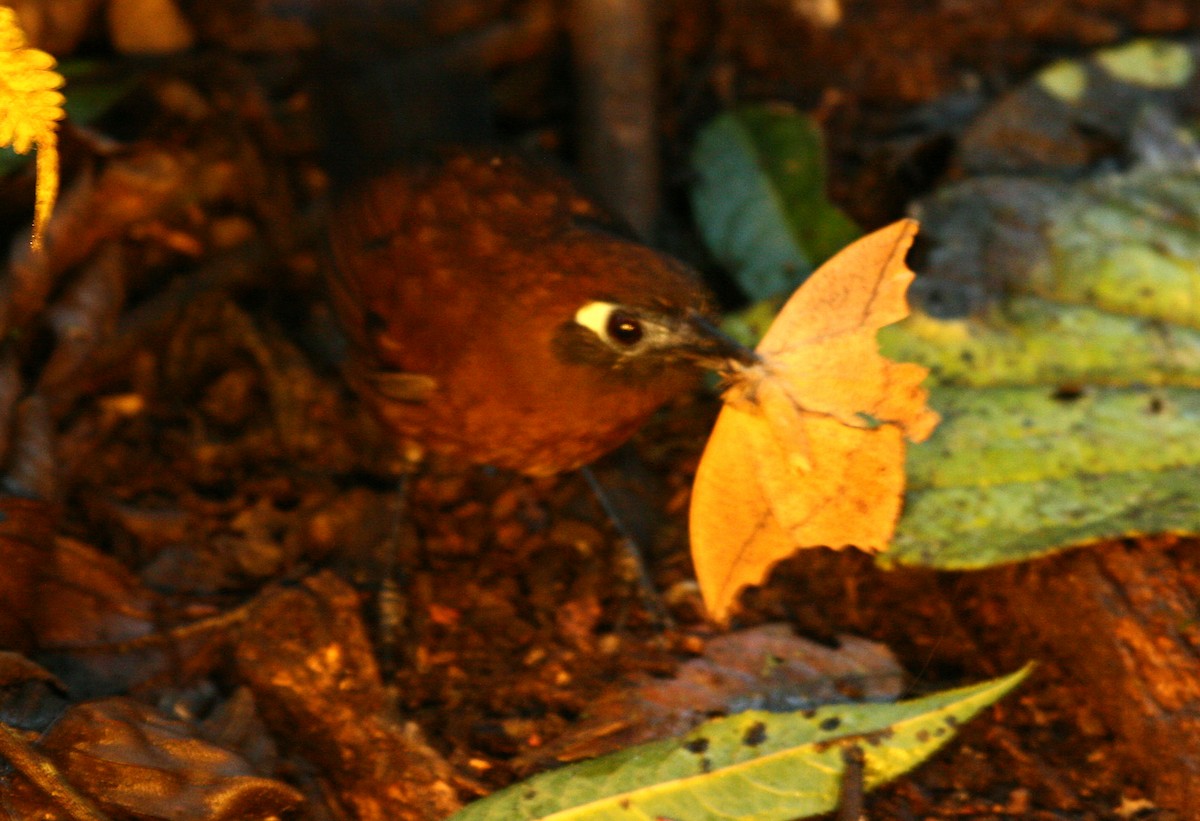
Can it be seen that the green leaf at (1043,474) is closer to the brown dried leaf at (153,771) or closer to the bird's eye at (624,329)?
the bird's eye at (624,329)

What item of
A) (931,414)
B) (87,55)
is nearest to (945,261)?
(931,414)

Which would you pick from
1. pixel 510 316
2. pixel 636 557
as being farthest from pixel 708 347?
pixel 636 557

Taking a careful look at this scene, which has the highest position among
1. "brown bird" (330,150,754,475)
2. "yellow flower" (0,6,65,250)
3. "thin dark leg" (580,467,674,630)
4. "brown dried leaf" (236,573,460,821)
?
"yellow flower" (0,6,65,250)

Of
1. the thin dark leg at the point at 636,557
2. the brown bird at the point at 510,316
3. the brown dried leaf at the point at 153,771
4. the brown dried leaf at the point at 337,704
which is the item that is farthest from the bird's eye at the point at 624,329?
the brown dried leaf at the point at 153,771

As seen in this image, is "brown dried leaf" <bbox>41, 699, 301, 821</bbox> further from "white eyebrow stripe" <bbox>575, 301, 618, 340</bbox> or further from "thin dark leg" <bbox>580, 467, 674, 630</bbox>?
"white eyebrow stripe" <bbox>575, 301, 618, 340</bbox>

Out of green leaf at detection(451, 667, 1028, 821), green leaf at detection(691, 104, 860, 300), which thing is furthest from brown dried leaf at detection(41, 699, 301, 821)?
green leaf at detection(691, 104, 860, 300)

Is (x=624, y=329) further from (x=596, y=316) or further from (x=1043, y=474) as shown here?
(x=1043, y=474)
